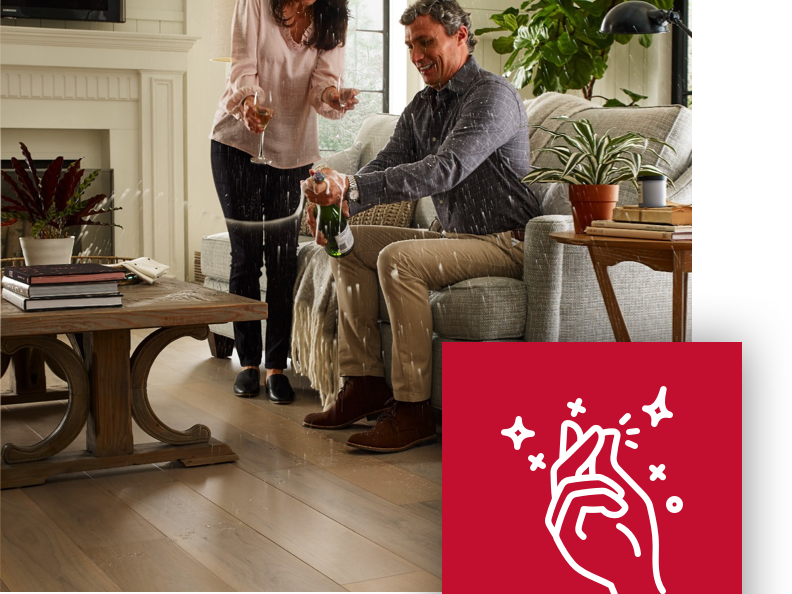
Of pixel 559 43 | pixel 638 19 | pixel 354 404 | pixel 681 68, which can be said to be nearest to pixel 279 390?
pixel 354 404

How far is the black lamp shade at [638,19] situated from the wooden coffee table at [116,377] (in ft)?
2.21

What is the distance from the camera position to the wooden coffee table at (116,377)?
1.01 m

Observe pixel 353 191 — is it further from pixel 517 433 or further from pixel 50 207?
pixel 517 433

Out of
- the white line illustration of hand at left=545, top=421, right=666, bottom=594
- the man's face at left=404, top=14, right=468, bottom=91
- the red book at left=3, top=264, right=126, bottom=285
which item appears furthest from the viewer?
the man's face at left=404, top=14, right=468, bottom=91

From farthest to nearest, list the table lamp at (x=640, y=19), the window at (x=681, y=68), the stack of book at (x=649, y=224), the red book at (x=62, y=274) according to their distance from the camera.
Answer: the window at (x=681, y=68), the table lamp at (x=640, y=19), the stack of book at (x=649, y=224), the red book at (x=62, y=274)

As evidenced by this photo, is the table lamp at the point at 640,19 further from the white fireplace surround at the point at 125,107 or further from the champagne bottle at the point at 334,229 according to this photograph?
the white fireplace surround at the point at 125,107

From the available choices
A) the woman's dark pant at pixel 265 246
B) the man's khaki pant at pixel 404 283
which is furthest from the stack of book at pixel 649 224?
the woman's dark pant at pixel 265 246

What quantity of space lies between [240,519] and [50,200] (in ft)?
1.61

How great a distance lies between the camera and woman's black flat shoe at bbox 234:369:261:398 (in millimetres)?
1415

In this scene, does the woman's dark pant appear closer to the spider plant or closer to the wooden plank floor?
the wooden plank floor

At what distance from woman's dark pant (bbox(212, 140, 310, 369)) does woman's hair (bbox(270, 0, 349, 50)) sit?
21 cm

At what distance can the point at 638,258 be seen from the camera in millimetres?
1143

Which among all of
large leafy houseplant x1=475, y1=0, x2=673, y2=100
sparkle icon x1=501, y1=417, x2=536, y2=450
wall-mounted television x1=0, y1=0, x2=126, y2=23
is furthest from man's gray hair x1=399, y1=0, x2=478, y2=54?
large leafy houseplant x1=475, y1=0, x2=673, y2=100

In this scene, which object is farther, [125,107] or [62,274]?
[125,107]
